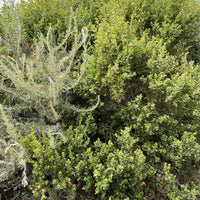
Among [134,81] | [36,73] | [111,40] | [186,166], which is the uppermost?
[111,40]

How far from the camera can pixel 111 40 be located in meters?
2.19

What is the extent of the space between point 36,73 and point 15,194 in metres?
1.47

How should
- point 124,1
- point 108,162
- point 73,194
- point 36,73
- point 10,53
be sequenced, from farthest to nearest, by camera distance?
point 124,1 < point 10,53 < point 36,73 < point 108,162 < point 73,194

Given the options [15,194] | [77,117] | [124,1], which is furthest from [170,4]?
[15,194]

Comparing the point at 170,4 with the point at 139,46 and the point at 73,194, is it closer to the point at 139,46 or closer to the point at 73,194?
the point at 139,46

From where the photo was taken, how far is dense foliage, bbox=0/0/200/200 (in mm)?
1778

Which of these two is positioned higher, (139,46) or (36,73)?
(139,46)

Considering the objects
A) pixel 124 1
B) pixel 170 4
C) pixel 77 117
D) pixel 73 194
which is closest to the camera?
pixel 73 194

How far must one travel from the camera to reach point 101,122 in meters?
2.61

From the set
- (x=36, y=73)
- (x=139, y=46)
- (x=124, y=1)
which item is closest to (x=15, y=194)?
(x=36, y=73)

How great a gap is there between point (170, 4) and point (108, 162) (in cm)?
329

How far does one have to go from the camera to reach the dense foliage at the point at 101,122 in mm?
1778

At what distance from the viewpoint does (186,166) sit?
240 cm

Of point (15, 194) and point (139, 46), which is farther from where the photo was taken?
point (139, 46)
